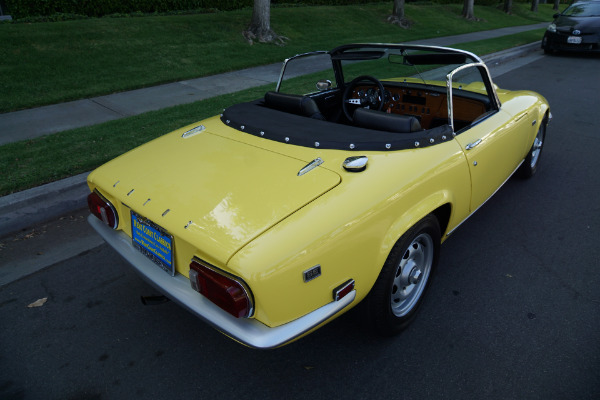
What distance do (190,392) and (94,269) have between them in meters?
1.46

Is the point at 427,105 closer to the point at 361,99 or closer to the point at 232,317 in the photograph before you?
the point at 361,99

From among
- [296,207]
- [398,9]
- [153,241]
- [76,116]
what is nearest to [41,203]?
[153,241]

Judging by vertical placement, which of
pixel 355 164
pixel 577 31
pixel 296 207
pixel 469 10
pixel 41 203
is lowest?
pixel 41 203

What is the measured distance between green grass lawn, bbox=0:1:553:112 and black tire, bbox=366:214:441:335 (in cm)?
658

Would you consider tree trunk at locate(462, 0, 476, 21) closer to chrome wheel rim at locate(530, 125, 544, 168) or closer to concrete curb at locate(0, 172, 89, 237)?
chrome wheel rim at locate(530, 125, 544, 168)

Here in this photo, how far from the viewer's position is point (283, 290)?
70.9 inches

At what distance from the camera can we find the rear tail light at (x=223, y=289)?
179 cm

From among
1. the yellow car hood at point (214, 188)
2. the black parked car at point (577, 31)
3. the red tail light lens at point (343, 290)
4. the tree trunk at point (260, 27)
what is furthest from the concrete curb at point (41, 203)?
the black parked car at point (577, 31)

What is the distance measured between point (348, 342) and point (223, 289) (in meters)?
1.03

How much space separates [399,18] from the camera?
16.0 metres

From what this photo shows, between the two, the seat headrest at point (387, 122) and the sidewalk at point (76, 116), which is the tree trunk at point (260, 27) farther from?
the seat headrest at point (387, 122)

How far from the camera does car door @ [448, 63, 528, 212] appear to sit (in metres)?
2.85

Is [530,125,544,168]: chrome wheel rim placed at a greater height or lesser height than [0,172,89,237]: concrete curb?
greater

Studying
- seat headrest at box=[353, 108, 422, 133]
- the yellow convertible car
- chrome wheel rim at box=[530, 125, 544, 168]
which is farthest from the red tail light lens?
chrome wheel rim at box=[530, 125, 544, 168]
